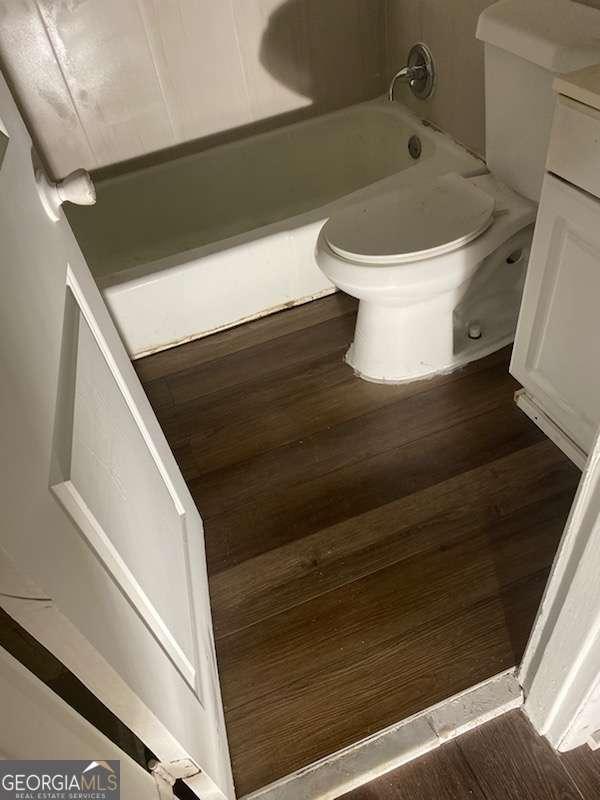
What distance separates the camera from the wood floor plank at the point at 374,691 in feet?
3.78

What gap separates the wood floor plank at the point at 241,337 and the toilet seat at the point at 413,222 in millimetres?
468

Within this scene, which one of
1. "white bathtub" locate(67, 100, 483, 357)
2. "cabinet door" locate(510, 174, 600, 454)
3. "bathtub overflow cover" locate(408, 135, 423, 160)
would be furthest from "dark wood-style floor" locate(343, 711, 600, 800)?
"bathtub overflow cover" locate(408, 135, 423, 160)

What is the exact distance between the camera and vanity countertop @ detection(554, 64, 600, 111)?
1039 mm

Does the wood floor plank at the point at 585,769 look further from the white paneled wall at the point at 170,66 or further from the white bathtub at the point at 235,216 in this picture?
the white paneled wall at the point at 170,66

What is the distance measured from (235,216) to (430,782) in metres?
1.97

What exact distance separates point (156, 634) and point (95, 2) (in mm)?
1886

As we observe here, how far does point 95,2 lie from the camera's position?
74.9 inches

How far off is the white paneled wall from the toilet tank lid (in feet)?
3.25

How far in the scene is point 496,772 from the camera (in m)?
1.09

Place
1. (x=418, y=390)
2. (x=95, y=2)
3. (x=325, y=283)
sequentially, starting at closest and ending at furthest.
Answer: (x=418, y=390)
(x=95, y=2)
(x=325, y=283)

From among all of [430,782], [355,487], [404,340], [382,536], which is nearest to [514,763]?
[430,782]

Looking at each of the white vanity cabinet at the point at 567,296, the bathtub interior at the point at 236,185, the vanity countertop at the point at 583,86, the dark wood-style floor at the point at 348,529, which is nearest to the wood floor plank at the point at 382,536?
the dark wood-style floor at the point at 348,529

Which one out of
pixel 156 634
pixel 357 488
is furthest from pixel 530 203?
pixel 156 634

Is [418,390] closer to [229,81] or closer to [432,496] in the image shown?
[432,496]
